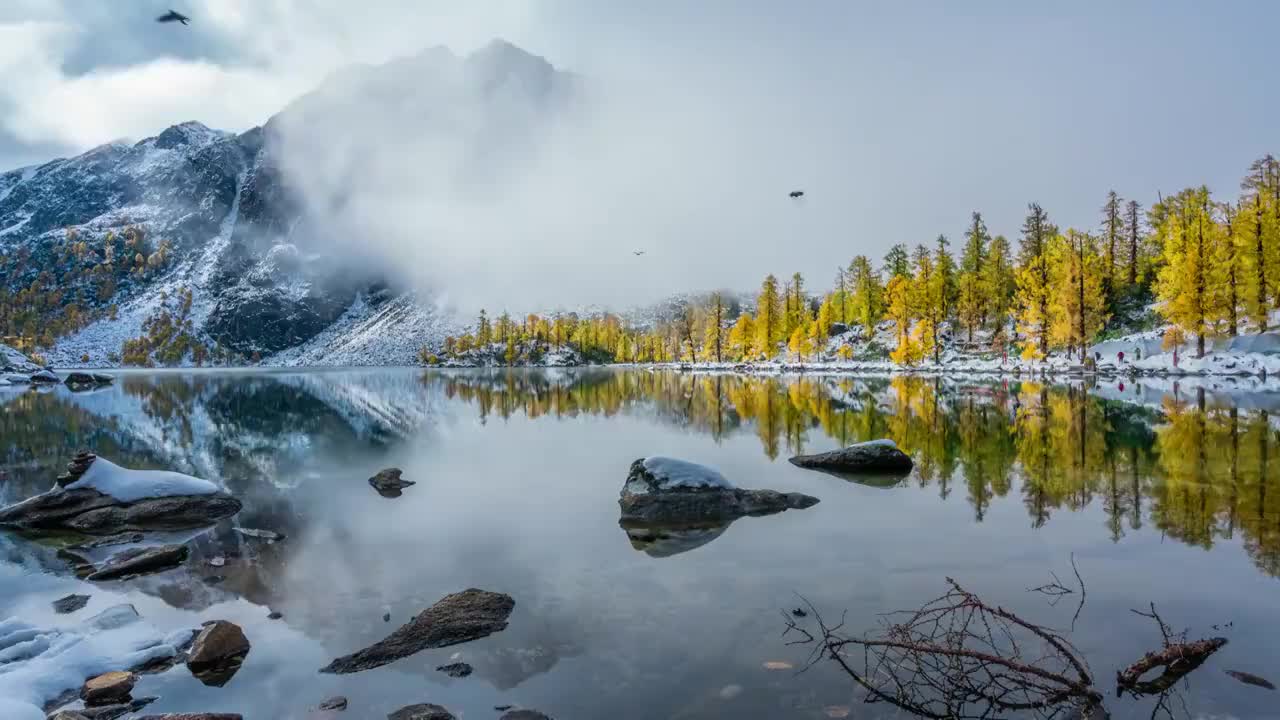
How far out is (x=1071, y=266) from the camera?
2586 inches

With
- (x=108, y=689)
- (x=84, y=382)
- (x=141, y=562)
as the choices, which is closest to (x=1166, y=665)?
(x=108, y=689)

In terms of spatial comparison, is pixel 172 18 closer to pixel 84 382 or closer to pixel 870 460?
pixel 870 460

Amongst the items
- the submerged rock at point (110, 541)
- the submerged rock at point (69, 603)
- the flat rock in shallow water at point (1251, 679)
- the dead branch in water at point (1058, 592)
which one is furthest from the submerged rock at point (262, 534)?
the flat rock in shallow water at point (1251, 679)

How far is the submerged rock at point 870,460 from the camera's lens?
18.7 metres

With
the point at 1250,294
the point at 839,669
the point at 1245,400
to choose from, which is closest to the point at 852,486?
the point at 839,669

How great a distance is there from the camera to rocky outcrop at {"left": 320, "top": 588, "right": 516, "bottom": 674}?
743 cm

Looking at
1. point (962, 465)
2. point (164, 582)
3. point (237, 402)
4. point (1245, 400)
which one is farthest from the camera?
point (237, 402)

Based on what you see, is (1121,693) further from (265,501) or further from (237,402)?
(237,402)

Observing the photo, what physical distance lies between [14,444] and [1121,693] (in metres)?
42.0

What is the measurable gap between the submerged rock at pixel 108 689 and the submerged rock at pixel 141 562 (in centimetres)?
507

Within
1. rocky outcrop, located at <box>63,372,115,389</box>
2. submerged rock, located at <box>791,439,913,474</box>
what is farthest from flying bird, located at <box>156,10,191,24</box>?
rocky outcrop, located at <box>63,372,115,389</box>

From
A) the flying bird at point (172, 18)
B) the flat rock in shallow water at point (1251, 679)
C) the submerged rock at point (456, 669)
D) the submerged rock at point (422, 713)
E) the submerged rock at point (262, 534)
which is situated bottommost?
the submerged rock at point (262, 534)

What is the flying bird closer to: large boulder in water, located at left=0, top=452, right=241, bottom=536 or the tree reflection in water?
large boulder in water, located at left=0, top=452, right=241, bottom=536

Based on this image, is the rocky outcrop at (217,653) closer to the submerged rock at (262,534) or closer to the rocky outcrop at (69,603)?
the rocky outcrop at (69,603)
